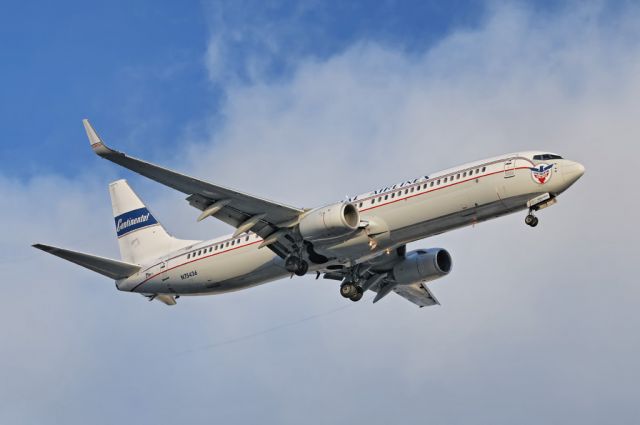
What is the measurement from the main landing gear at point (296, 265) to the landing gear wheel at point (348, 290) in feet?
13.8

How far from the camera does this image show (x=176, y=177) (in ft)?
164

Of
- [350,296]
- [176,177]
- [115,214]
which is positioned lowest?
[350,296]

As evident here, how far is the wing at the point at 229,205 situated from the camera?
49.0 m

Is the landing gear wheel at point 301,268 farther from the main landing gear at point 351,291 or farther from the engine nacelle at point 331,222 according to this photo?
the main landing gear at point 351,291

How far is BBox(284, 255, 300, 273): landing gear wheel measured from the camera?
53906 mm

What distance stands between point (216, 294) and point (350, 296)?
22.4 ft

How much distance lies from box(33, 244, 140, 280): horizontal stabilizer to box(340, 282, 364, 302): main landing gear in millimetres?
10870

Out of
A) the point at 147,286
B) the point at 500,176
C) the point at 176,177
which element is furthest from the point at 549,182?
the point at 147,286

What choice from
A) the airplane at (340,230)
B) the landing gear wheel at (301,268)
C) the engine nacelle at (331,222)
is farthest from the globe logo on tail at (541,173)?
the landing gear wheel at (301,268)

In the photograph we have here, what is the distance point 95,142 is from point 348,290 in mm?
16091

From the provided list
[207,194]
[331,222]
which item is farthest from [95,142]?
[331,222]

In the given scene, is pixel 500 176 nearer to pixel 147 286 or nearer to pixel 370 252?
pixel 370 252

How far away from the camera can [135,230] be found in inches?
2515

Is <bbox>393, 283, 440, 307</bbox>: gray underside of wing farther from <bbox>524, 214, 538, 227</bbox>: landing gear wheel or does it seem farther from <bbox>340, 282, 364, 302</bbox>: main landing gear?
<bbox>524, 214, 538, 227</bbox>: landing gear wheel
